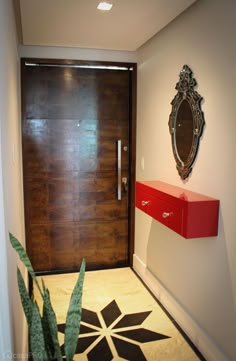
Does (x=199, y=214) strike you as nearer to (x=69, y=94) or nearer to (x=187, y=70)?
(x=187, y=70)

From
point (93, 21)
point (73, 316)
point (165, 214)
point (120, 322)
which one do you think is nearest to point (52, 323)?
point (73, 316)

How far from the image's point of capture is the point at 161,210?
2385 mm

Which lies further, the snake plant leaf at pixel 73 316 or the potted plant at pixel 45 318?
the snake plant leaf at pixel 73 316

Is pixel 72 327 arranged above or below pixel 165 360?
above

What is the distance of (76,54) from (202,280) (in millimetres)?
2437

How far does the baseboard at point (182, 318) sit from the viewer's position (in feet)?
6.86

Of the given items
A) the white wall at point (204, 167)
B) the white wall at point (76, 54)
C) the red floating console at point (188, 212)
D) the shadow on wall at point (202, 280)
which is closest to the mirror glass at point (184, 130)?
the white wall at point (204, 167)

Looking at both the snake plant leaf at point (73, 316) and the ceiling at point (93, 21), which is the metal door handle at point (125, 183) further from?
the snake plant leaf at point (73, 316)

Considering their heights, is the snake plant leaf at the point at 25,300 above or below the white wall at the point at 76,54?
below

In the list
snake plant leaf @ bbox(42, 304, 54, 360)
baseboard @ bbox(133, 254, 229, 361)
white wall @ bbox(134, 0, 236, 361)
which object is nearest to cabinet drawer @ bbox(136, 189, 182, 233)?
white wall @ bbox(134, 0, 236, 361)

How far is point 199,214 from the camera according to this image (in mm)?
1997

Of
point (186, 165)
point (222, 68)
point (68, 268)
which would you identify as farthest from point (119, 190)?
point (222, 68)

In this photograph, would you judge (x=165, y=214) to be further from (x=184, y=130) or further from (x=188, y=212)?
(x=184, y=130)

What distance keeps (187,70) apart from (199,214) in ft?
3.35
